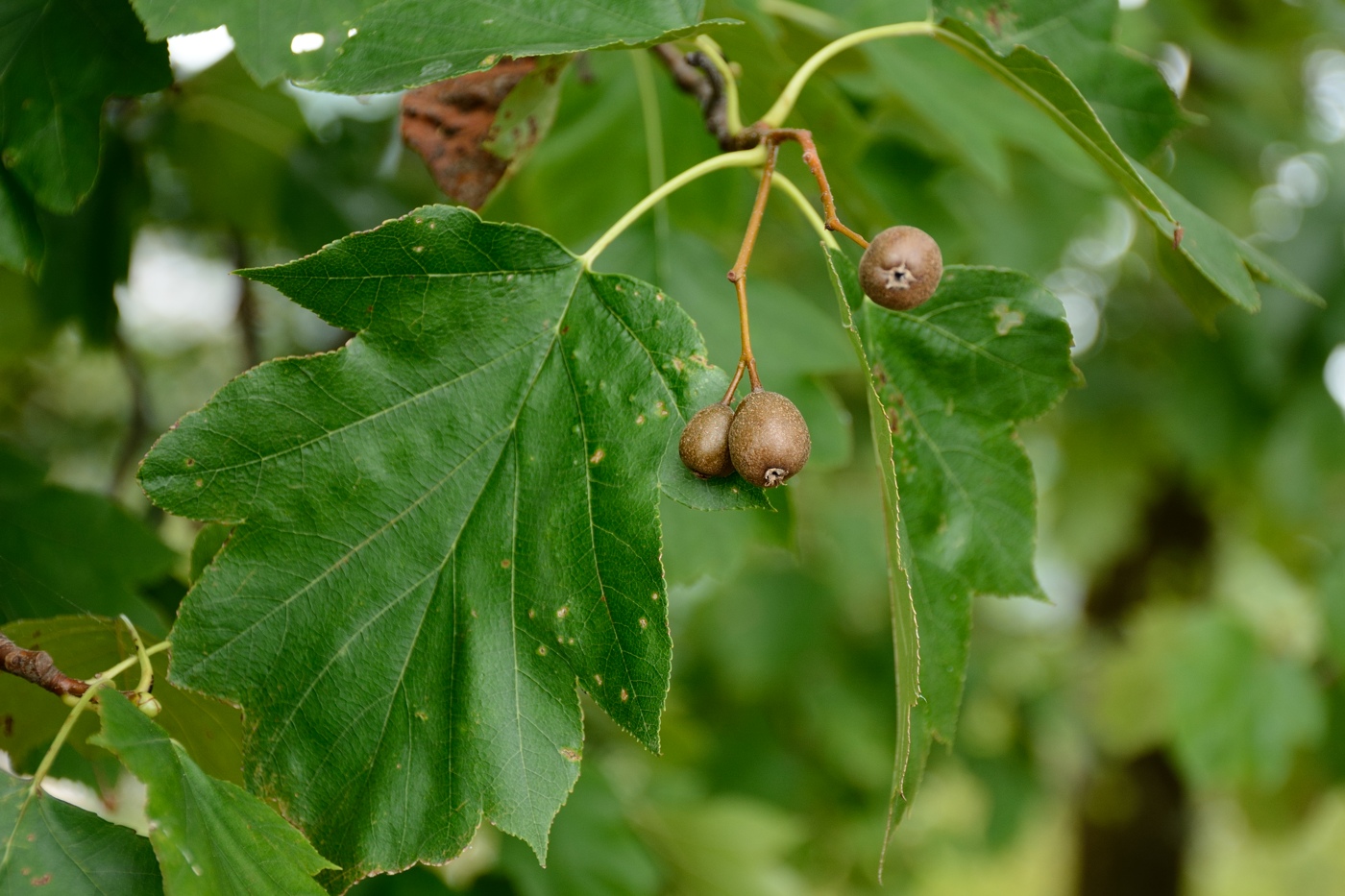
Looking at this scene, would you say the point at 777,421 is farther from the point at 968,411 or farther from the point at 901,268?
the point at 968,411

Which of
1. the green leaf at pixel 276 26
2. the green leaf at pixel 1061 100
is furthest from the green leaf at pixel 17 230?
the green leaf at pixel 1061 100

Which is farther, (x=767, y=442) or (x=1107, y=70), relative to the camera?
(x=1107, y=70)

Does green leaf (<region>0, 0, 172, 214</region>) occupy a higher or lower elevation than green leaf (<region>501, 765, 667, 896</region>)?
higher

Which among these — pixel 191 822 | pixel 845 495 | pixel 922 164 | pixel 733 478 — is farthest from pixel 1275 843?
pixel 191 822

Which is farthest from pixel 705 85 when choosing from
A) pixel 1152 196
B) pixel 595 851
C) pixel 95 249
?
pixel 595 851

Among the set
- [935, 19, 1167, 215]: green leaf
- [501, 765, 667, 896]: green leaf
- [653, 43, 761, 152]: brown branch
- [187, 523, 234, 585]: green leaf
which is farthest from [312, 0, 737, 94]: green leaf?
[501, 765, 667, 896]: green leaf

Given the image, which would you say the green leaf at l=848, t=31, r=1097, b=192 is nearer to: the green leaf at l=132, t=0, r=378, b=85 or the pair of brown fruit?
the pair of brown fruit

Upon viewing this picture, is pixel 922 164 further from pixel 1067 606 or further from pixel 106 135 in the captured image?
pixel 1067 606
